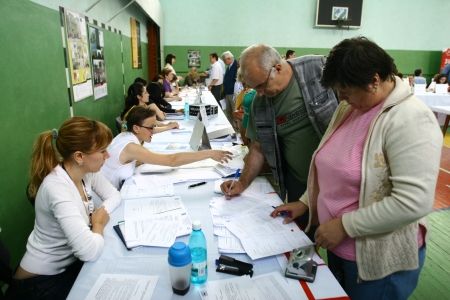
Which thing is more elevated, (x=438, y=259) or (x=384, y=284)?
(x=384, y=284)

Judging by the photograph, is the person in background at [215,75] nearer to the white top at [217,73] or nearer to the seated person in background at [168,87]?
the white top at [217,73]

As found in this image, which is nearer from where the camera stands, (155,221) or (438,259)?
(155,221)

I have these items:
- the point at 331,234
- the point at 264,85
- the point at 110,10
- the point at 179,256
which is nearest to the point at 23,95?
the point at 264,85

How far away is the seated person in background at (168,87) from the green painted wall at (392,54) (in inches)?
108

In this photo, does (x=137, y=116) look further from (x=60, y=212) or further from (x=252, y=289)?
(x=252, y=289)

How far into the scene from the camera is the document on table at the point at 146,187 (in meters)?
1.69

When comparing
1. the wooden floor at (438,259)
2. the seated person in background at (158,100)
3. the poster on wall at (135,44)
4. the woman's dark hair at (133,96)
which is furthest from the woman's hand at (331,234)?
the poster on wall at (135,44)

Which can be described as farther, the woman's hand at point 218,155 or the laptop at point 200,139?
the laptop at point 200,139

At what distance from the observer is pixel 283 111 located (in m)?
1.67

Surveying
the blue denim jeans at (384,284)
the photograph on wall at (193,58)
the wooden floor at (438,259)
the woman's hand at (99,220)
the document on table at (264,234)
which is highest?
the photograph on wall at (193,58)

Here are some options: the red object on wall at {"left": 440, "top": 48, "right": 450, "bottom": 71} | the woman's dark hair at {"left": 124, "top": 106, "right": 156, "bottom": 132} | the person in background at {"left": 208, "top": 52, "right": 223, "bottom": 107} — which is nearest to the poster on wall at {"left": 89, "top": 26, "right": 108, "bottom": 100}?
the woman's dark hair at {"left": 124, "top": 106, "right": 156, "bottom": 132}

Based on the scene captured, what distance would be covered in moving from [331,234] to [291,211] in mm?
353

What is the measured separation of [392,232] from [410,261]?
0.11 meters

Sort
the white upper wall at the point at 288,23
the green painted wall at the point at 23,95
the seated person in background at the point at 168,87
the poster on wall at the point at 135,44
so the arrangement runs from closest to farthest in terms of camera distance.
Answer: the green painted wall at the point at 23,95 < the poster on wall at the point at 135,44 < the seated person in background at the point at 168,87 < the white upper wall at the point at 288,23
